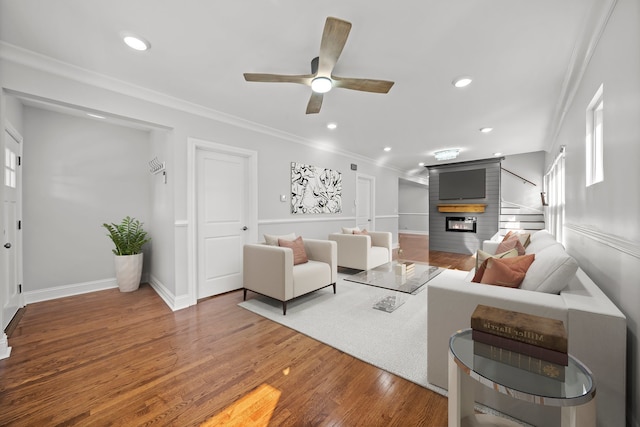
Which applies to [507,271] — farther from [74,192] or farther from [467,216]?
[467,216]

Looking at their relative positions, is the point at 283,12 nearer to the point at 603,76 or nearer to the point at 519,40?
the point at 519,40

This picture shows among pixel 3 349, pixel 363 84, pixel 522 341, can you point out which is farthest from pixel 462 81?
pixel 3 349

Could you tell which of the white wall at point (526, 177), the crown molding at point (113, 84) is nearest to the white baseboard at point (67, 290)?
the crown molding at point (113, 84)

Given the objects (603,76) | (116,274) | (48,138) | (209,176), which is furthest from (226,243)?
(603,76)

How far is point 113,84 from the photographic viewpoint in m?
2.53

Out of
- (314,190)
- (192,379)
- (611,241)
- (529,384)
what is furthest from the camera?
(314,190)

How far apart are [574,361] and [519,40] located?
2.22m

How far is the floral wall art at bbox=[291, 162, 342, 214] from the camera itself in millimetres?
4523

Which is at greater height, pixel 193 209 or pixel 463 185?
pixel 463 185

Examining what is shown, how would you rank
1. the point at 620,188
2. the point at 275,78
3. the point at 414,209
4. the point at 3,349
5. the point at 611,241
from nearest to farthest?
the point at 620,188, the point at 611,241, the point at 3,349, the point at 275,78, the point at 414,209

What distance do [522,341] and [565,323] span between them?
48cm

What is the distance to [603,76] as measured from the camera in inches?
66.2

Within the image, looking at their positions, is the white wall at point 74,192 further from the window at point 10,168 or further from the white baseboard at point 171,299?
the white baseboard at point 171,299

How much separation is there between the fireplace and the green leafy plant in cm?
703
